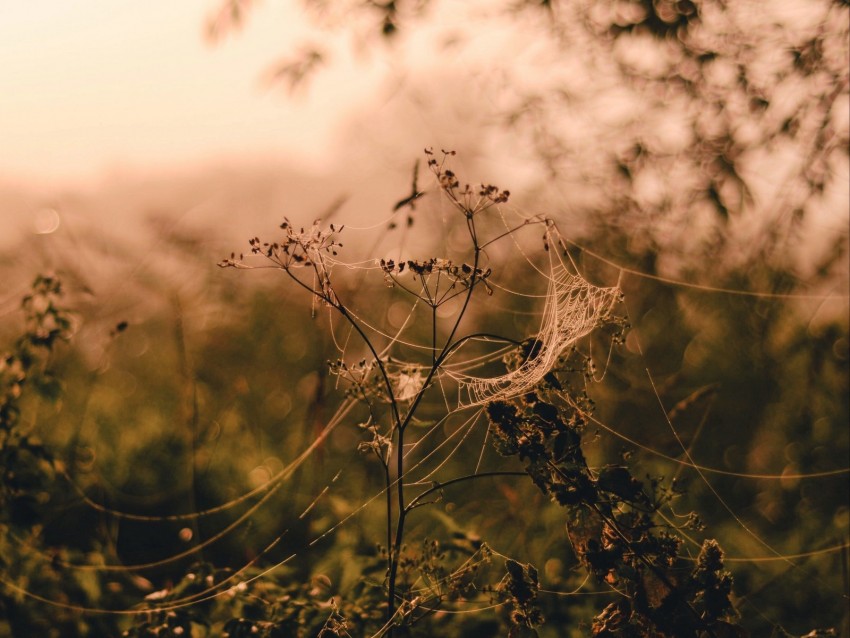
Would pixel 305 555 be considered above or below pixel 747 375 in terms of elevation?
below

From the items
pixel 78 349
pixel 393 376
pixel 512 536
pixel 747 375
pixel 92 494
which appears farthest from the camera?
pixel 747 375

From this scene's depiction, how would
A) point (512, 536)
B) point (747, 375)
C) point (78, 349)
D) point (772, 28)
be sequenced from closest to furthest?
point (512, 536)
point (772, 28)
point (78, 349)
point (747, 375)

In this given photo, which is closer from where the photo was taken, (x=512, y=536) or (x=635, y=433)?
(x=512, y=536)

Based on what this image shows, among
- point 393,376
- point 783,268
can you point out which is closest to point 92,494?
point 393,376

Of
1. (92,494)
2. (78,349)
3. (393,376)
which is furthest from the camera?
(78,349)

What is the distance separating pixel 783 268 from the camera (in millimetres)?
3164

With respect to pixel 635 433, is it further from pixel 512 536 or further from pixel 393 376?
pixel 393 376

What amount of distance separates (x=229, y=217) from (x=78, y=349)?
0.86 m

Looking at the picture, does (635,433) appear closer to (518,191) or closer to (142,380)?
(518,191)

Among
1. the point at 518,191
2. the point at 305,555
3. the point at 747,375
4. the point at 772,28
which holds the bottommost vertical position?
the point at 305,555

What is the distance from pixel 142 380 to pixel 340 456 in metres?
1.32

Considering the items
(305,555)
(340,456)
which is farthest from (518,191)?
(305,555)

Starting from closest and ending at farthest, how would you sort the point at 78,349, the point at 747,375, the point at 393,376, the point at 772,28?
the point at 393,376 < the point at 772,28 < the point at 78,349 < the point at 747,375

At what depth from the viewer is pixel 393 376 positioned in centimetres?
157
